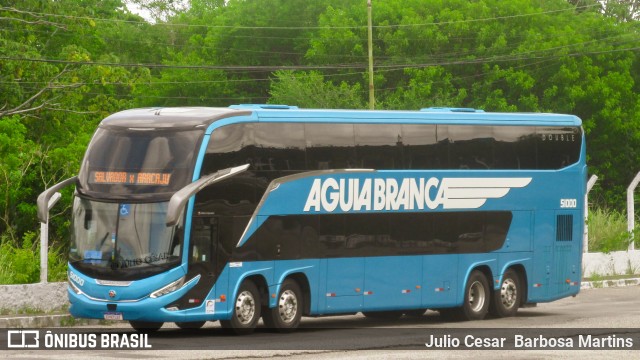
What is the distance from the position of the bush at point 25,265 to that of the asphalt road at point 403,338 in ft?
8.35

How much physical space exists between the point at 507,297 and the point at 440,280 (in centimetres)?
234

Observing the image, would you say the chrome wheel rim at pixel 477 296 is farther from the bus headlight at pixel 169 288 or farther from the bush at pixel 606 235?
the bush at pixel 606 235

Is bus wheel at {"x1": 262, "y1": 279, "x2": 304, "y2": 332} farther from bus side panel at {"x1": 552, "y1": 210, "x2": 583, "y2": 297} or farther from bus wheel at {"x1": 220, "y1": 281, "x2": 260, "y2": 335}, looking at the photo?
bus side panel at {"x1": 552, "y1": 210, "x2": 583, "y2": 297}

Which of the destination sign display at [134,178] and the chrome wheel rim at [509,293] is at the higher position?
the destination sign display at [134,178]

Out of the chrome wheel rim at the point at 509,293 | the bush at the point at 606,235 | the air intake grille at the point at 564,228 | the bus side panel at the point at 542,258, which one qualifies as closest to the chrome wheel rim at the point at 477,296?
the chrome wheel rim at the point at 509,293

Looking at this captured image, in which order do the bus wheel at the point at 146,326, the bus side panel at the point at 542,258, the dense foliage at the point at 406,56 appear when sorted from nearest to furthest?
the bus wheel at the point at 146,326
the bus side panel at the point at 542,258
the dense foliage at the point at 406,56

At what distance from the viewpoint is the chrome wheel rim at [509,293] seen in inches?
1047

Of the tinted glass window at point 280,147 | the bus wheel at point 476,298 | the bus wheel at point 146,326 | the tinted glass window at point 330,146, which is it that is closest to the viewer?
the tinted glass window at point 280,147

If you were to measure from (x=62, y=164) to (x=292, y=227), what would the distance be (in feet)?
34.8

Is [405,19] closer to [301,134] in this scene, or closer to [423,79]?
[423,79]

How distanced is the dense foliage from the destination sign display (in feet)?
78.0

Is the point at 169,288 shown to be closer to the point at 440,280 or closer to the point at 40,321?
the point at 40,321

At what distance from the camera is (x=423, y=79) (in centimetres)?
6806

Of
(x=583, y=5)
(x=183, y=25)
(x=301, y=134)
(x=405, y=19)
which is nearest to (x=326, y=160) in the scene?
(x=301, y=134)
